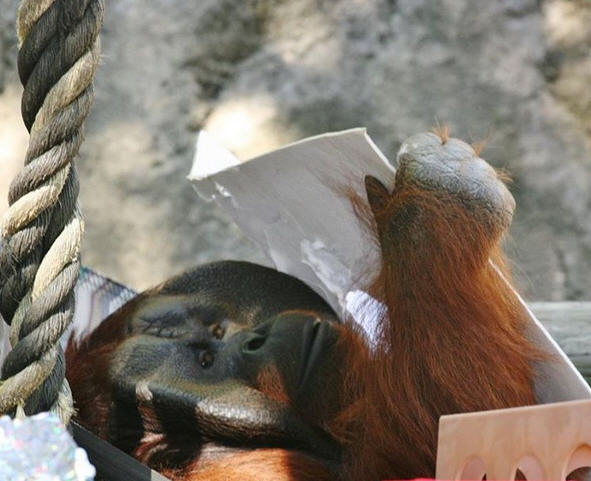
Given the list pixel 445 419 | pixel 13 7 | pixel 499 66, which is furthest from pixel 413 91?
pixel 445 419

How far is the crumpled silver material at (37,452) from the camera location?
2.23ft

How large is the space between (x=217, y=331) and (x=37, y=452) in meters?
0.79

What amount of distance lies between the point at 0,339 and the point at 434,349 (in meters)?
0.49

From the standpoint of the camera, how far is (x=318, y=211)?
4.75ft

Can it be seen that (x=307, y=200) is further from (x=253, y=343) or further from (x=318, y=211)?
(x=253, y=343)

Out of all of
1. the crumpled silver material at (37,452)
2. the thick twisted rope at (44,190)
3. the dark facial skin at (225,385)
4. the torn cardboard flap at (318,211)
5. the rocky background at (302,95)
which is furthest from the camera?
the rocky background at (302,95)

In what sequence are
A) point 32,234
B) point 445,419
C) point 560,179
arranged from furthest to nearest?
point 560,179 → point 445,419 → point 32,234

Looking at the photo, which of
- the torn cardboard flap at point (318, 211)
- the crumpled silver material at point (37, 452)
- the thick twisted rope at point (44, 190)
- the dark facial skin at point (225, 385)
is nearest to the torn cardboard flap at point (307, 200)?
the torn cardboard flap at point (318, 211)

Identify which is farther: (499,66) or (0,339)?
(499,66)

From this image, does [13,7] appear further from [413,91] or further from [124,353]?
[124,353]

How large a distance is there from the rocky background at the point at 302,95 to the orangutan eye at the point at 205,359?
122cm

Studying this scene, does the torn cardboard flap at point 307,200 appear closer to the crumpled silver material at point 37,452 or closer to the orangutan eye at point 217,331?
the orangutan eye at point 217,331

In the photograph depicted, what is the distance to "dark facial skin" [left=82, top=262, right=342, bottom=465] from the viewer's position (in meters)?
1.29

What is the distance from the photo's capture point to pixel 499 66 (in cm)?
274
